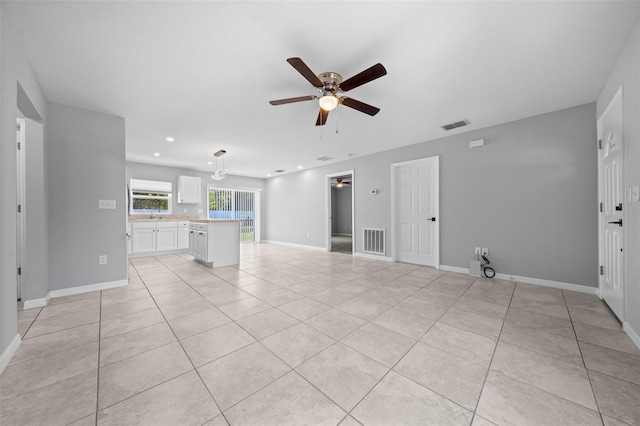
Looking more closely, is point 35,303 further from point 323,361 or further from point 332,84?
point 332,84

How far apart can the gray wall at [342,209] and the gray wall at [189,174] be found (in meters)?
3.99

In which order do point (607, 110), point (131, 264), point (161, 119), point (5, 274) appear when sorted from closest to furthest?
point (5, 274), point (607, 110), point (161, 119), point (131, 264)

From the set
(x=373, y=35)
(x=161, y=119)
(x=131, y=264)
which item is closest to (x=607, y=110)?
(x=373, y=35)

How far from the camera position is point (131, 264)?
510cm

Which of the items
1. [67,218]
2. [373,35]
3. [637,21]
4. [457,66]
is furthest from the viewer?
[67,218]

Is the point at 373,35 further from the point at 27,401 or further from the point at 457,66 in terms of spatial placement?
the point at 27,401

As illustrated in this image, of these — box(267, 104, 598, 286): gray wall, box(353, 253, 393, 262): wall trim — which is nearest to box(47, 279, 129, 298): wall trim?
box(353, 253, 393, 262): wall trim

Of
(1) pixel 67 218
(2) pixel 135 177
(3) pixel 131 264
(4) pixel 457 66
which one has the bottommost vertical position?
(3) pixel 131 264

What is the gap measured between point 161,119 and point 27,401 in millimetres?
3551

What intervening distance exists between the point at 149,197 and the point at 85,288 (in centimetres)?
396

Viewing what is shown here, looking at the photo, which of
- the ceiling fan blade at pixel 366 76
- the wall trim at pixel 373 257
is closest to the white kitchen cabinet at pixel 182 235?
the wall trim at pixel 373 257

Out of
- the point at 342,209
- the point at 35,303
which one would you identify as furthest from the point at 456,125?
the point at 342,209

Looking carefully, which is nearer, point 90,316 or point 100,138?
point 90,316

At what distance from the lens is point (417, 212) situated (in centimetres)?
492
